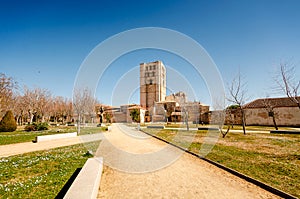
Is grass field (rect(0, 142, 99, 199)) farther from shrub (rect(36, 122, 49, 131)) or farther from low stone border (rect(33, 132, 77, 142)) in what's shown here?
shrub (rect(36, 122, 49, 131))

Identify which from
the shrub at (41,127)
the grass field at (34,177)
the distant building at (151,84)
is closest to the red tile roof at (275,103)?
the grass field at (34,177)

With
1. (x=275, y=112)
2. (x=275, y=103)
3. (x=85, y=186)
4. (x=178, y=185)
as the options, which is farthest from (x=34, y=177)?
(x=275, y=103)

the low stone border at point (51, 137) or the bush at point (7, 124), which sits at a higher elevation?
the bush at point (7, 124)

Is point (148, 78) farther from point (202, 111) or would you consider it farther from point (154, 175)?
point (154, 175)

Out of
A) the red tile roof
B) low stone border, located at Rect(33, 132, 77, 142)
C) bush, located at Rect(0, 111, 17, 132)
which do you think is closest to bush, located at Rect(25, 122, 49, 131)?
bush, located at Rect(0, 111, 17, 132)

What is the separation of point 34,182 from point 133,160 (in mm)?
3742

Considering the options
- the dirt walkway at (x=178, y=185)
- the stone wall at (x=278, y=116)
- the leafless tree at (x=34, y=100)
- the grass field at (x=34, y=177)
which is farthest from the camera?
the leafless tree at (x=34, y=100)

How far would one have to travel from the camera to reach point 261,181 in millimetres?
4586

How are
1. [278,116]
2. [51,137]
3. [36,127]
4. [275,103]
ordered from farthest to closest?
[275,103] < [278,116] < [36,127] < [51,137]

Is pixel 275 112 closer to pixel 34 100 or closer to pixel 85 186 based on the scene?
pixel 85 186

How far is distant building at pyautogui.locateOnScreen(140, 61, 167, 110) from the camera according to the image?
68.5 m

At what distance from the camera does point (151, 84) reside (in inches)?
2832

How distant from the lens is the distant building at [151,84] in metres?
68.5

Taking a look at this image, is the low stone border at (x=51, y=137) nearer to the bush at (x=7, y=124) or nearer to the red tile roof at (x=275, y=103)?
the bush at (x=7, y=124)
